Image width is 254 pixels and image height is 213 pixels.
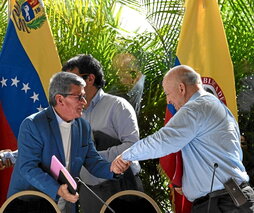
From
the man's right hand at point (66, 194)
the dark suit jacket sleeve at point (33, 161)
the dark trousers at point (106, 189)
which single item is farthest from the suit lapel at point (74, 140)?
the dark trousers at point (106, 189)

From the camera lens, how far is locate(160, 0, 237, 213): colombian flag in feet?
15.8

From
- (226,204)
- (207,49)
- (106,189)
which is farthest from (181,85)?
(207,49)

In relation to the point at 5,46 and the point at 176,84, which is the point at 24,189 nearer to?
the point at 176,84

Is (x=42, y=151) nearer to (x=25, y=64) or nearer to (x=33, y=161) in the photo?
(x=33, y=161)

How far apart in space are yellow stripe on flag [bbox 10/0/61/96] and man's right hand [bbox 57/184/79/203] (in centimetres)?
167

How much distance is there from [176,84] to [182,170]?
576 millimetres

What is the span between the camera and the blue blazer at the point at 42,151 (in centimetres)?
341

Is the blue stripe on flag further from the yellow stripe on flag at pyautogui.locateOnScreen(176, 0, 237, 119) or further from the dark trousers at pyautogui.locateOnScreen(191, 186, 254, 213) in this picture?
the dark trousers at pyautogui.locateOnScreen(191, 186, 254, 213)

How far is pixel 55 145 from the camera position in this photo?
352 cm

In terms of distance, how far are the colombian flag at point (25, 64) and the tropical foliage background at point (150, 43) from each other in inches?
26.6

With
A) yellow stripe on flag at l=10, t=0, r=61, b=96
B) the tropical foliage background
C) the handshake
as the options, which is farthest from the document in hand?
the tropical foliage background

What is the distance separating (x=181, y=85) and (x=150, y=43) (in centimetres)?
232

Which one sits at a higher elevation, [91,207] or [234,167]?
[234,167]

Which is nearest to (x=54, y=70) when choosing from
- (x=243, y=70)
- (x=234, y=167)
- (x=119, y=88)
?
(x=119, y=88)
